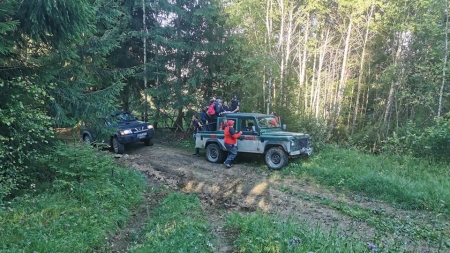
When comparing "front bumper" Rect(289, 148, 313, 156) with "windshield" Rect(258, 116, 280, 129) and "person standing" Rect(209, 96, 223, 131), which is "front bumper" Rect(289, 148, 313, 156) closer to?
"windshield" Rect(258, 116, 280, 129)

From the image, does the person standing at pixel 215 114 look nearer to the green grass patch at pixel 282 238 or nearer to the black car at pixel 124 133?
the black car at pixel 124 133

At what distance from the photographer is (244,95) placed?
1521 cm

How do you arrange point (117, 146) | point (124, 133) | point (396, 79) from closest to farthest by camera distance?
1. point (124, 133)
2. point (117, 146)
3. point (396, 79)

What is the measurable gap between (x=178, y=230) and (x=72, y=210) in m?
2.06

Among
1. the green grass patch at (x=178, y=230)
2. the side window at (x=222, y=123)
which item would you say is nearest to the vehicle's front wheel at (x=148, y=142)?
the side window at (x=222, y=123)

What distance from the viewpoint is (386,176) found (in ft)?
25.5

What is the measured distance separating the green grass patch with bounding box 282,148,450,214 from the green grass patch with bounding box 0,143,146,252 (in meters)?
5.12

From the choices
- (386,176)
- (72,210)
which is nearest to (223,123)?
(386,176)

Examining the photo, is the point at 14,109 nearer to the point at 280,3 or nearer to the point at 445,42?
the point at 280,3

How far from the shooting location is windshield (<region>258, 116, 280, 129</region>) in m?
10.1

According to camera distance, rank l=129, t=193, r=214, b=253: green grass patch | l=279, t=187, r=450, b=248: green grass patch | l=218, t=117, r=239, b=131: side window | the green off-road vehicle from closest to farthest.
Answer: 1. l=129, t=193, r=214, b=253: green grass patch
2. l=279, t=187, r=450, b=248: green grass patch
3. the green off-road vehicle
4. l=218, t=117, r=239, b=131: side window

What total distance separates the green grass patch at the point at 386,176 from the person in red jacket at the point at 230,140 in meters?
1.91

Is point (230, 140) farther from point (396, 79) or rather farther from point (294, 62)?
point (396, 79)

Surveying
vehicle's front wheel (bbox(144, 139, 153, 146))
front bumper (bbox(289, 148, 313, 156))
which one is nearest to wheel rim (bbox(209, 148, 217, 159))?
front bumper (bbox(289, 148, 313, 156))
